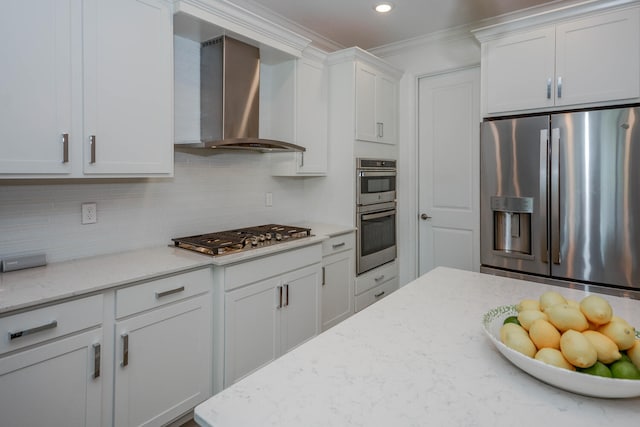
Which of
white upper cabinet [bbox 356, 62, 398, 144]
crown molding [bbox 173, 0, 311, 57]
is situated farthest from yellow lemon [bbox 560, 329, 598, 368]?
white upper cabinet [bbox 356, 62, 398, 144]

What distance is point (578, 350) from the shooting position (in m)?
0.74

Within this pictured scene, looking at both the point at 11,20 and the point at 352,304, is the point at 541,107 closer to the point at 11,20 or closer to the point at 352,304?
the point at 352,304

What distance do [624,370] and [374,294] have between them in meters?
2.88

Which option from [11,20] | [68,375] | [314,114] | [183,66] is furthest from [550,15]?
[68,375]

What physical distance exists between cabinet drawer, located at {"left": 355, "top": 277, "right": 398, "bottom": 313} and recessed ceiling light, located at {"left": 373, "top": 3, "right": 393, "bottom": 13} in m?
2.39

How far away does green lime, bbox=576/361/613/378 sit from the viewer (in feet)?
2.40

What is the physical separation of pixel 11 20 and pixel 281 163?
1949 mm

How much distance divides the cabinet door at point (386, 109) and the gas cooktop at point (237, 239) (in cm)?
138

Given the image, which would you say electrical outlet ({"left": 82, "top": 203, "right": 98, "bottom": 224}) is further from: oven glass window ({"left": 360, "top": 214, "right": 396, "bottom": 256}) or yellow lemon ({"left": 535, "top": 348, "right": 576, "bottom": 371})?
yellow lemon ({"left": 535, "top": 348, "right": 576, "bottom": 371})

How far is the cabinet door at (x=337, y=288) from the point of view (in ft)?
9.81

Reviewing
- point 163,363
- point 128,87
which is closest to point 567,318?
point 163,363

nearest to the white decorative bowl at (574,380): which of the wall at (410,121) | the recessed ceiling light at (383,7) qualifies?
the recessed ceiling light at (383,7)

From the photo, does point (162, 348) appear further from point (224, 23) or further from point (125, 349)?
point (224, 23)

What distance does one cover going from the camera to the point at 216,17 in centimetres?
230
